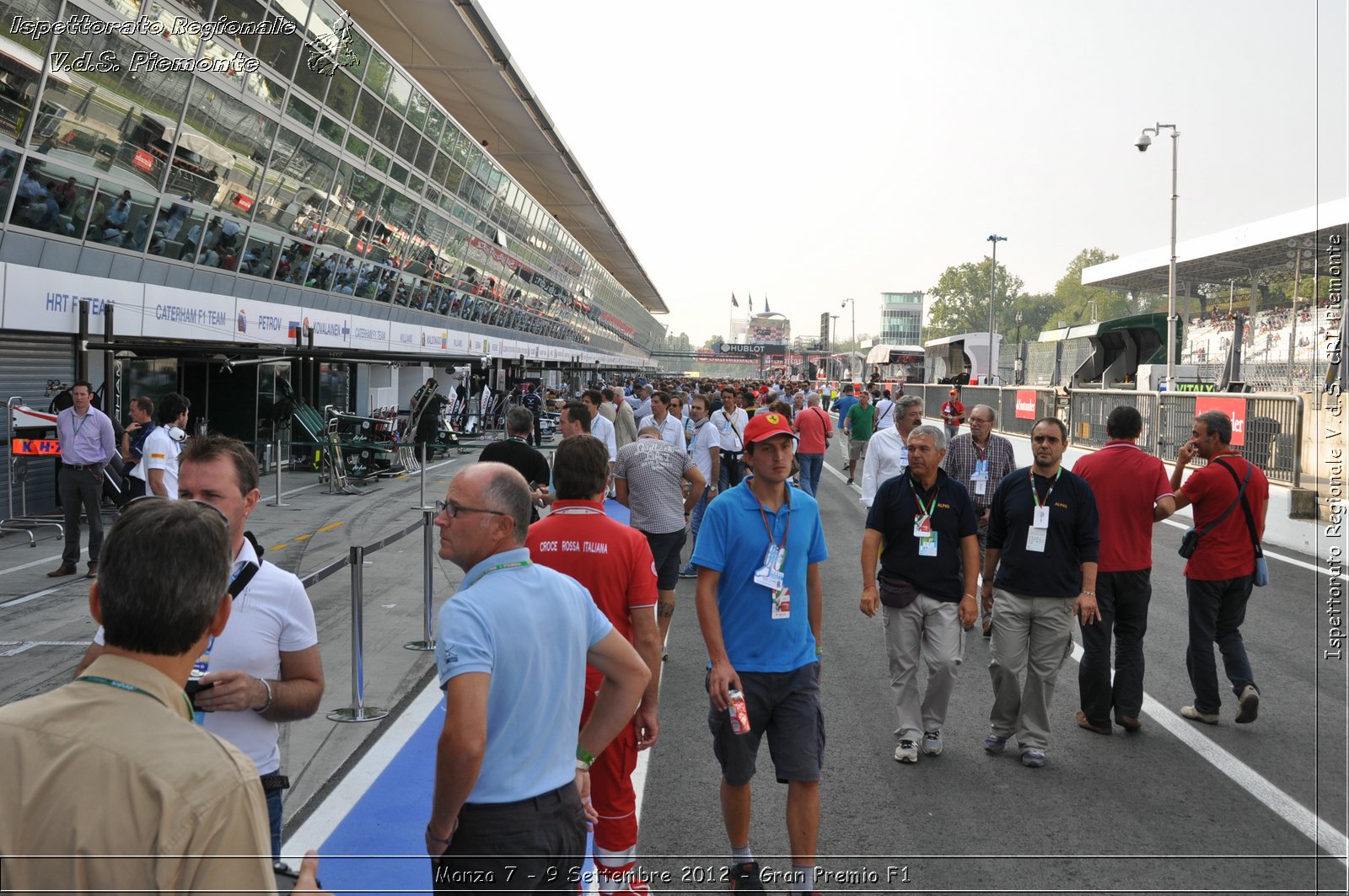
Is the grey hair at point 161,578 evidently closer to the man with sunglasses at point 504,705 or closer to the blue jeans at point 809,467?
the man with sunglasses at point 504,705

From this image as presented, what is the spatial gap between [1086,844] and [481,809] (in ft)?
10.3

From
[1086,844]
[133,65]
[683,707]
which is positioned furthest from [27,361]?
[1086,844]

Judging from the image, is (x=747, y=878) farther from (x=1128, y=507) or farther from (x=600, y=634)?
(x=1128, y=507)

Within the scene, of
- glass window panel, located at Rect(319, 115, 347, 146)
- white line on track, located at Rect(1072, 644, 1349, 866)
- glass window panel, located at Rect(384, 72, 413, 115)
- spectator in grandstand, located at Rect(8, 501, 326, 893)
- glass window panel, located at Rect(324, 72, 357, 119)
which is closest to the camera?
spectator in grandstand, located at Rect(8, 501, 326, 893)

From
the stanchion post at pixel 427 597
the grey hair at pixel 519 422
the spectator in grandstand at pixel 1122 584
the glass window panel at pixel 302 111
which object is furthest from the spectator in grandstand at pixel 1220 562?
the glass window panel at pixel 302 111

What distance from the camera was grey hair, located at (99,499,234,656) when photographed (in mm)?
1708

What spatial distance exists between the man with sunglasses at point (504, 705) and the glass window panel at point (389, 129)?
2719cm

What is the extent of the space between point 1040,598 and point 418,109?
28.1 m

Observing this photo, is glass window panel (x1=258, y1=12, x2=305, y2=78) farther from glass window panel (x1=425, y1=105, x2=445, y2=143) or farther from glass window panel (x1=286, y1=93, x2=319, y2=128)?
glass window panel (x1=425, y1=105, x2=445, y2=143)

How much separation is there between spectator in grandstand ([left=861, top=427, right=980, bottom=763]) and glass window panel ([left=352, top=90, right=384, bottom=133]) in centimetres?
2359

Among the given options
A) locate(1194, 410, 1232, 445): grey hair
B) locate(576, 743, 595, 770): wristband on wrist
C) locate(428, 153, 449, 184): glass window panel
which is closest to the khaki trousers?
locate(1194, 410, 1232, 445): grey hair

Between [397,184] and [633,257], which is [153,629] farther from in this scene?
[633,257]

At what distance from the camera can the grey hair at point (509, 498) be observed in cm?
284

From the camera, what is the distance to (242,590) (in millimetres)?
2914
